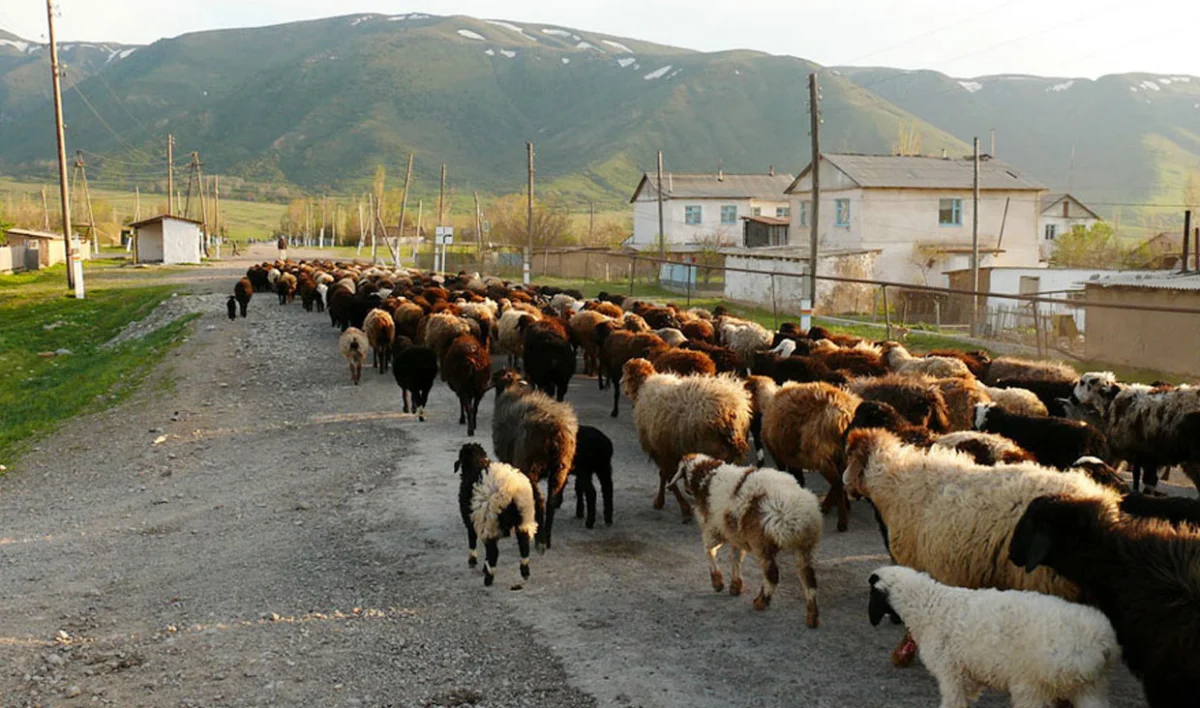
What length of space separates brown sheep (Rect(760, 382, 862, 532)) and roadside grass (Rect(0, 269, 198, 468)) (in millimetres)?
11082

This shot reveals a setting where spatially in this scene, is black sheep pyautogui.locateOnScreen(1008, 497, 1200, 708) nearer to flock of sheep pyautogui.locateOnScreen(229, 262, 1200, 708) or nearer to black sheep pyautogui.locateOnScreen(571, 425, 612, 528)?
flock of sheep pyautogui.locateOnScreen(229, 262, 1200, 708)

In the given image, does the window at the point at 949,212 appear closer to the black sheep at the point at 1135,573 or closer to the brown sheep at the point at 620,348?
the brown sheep at the point at 620,348

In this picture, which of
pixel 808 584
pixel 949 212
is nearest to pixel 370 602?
pixel 808 584

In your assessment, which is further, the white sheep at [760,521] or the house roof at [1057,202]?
the house roof at [1057,202]

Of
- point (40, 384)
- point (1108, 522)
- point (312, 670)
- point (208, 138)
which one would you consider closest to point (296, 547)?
point (312, 670)

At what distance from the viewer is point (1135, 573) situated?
4719mm

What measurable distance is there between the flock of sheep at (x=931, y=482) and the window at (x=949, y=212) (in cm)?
3101

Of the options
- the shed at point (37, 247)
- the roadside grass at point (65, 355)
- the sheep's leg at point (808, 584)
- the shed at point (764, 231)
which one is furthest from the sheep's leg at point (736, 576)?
the shed at point (37, 247)

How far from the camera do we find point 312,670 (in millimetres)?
5969

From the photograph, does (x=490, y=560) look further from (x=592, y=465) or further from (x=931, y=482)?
(x=931, y=482)

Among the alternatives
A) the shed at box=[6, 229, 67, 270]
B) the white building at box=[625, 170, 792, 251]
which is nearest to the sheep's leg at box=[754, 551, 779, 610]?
the white building at box=[625, 170, 792, 251]

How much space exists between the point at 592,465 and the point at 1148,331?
1399 cm

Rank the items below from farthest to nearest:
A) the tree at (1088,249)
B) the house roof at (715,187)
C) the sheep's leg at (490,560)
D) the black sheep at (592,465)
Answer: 1. the house roof at (715,187)
2. the tree at (1088,249)
3. the black sheep at (592,465)
4. the sheep's leg at (490,560)

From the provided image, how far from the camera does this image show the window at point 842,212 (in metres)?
43.3
